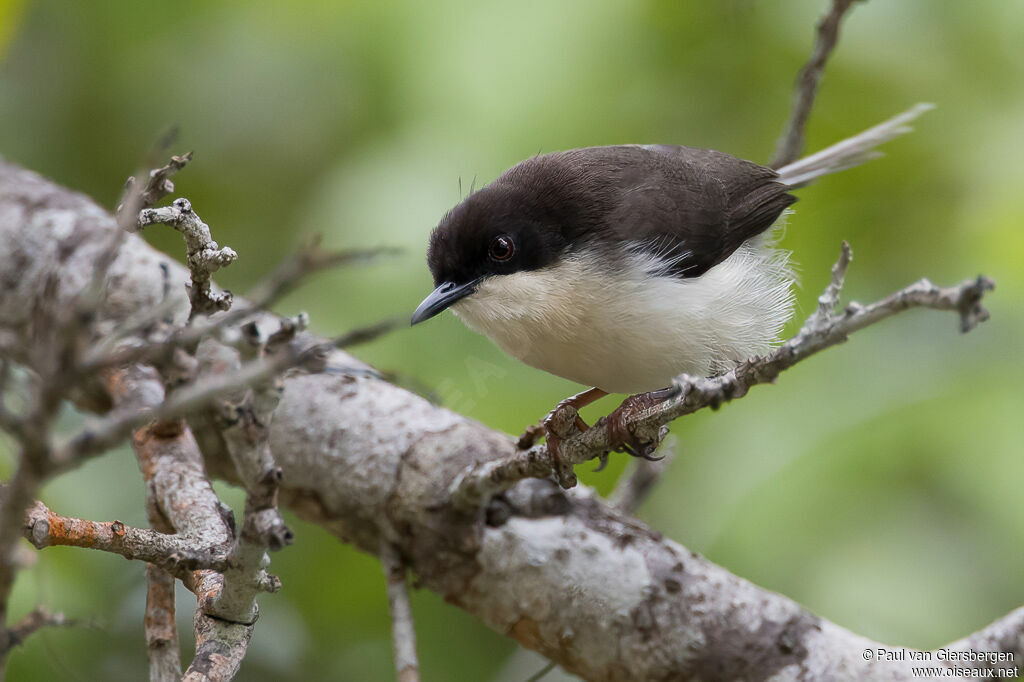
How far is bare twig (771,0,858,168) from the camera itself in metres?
2.92

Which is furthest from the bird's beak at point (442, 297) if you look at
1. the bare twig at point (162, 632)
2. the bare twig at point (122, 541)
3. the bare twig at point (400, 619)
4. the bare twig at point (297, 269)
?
the bare twig at point (297, 269)

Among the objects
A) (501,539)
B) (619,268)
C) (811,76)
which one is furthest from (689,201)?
(501,539)

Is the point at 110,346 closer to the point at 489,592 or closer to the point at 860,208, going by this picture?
the point at 489,592

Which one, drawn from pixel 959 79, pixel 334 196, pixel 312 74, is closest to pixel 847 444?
pixel 959 79

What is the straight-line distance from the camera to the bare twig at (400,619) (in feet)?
7.64

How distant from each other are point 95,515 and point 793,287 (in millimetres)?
2544

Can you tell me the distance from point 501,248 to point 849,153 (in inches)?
60.3

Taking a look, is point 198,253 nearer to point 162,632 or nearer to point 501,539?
point 162,632

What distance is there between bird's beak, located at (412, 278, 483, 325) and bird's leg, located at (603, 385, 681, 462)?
0.66 meters

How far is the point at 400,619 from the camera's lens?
2457 millimetres

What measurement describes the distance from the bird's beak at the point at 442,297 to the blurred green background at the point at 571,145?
43 centimetres

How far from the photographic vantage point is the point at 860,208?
11.3ft

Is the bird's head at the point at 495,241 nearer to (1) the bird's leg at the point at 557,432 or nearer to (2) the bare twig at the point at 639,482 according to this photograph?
(1) the bird's leg at the point at 557,432

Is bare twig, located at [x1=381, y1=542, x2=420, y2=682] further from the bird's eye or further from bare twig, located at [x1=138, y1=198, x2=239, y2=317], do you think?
bare twig, located at [x1=138, y1=198, x2=239, y2=317]
